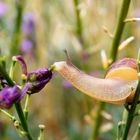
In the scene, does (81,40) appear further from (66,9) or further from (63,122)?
(66,9)

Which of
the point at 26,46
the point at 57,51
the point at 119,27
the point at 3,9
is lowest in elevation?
the point at 57,51

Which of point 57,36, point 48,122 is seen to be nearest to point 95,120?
point 48,122

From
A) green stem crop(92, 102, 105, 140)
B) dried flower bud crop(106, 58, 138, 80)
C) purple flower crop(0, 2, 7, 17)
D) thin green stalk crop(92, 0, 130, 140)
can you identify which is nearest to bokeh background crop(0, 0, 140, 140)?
purple flower crop(0, 2, 7, 17)

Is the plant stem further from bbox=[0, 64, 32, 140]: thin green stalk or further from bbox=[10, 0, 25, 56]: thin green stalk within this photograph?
bbox=[10, 0, 25, 56]: thin green stalk

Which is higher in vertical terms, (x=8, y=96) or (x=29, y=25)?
(x=8, y=96)

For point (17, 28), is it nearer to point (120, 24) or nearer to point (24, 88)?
point (120, 24)

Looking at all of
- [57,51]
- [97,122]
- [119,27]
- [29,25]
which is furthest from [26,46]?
[119,27]

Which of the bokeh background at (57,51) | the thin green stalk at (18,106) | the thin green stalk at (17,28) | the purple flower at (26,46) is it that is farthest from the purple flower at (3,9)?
the thin green stalk at (18,106)
